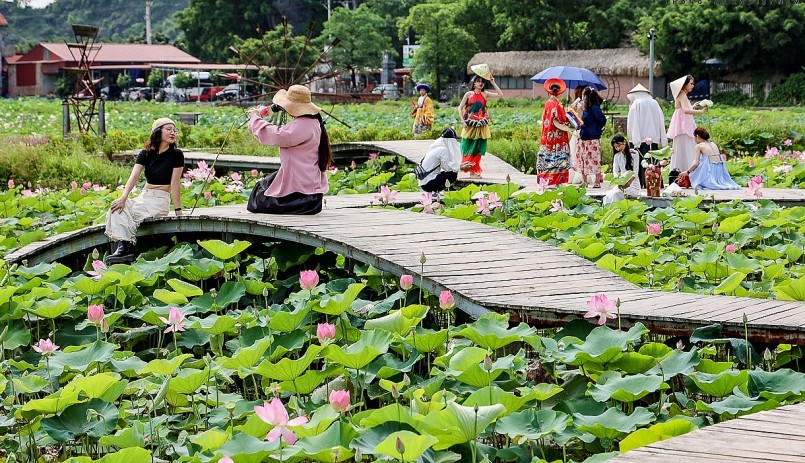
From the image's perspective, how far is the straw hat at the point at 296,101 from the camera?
6684 millimetres

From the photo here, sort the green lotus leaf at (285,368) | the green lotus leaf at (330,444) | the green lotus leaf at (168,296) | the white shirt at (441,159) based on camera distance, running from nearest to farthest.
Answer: the green lotus leaf at (330,444), the green lotus leaf at (285,368), the green lotus leaf at (168,296), the white shirt at (441,159)

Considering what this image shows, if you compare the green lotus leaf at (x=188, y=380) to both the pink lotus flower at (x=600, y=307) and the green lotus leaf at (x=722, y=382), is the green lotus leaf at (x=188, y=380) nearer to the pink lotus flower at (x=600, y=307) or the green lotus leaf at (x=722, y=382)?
the pink lotus flower at (x=600, y=307)

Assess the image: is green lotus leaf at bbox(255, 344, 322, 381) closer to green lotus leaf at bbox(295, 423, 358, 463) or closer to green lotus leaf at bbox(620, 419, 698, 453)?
green lotus leaf at bbox(295, 423, 358, 463)

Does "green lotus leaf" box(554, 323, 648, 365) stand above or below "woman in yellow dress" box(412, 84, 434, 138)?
below

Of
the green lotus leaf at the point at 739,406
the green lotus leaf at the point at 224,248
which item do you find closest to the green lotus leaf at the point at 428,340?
the green lotus leaf at the point at 739,406

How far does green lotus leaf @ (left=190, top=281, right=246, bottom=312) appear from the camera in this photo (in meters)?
5.17

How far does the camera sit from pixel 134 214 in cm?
695

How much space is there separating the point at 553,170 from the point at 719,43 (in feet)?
75.7

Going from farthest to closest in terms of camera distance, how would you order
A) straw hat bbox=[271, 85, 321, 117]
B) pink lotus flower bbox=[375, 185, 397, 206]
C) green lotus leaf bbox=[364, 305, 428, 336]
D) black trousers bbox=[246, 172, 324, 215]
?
pink lotus flower bbox=[375, 185, 397, 206]
black trousers bbox=[246, 172, 324, 215]
straw hat bbox=[271, 85, 321, 117]
green lotus leaf bbox=[364, 305, 428, 336]

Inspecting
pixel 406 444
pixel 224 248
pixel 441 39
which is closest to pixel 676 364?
pixel 406 444

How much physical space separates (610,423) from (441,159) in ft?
18.0

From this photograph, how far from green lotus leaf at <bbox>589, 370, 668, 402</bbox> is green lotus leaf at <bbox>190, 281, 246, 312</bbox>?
6.73 feet

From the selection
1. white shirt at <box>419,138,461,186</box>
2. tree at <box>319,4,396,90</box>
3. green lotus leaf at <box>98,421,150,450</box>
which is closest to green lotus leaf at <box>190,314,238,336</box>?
green lotus leaf at <box>98,421,150,450</box>

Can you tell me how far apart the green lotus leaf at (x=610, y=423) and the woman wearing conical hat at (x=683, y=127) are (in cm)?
667
